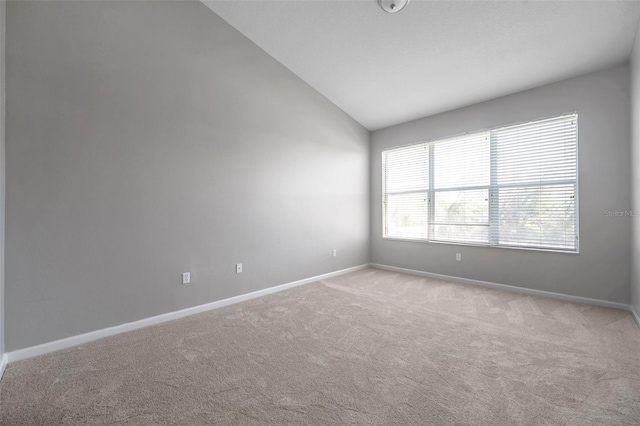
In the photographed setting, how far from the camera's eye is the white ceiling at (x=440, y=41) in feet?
8.37

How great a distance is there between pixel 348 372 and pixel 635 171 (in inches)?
136

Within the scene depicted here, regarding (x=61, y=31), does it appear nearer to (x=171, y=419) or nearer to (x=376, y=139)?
(x=171, y=419)

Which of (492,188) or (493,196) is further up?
(492,188)

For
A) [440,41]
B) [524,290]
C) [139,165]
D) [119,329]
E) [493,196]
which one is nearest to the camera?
[119,329]

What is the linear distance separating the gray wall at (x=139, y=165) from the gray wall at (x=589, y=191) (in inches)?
114

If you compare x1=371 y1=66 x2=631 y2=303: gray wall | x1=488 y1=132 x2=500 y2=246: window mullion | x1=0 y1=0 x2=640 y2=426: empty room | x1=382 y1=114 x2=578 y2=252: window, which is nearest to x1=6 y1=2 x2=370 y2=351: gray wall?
x1=0 y1=0 x2=640 y2=426: empty room

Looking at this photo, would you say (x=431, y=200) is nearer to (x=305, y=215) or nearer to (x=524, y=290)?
(x=524, y=290)

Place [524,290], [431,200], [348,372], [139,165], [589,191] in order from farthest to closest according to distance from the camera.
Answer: [431,200], [524,290], [589,191], [139,165], [348,372]

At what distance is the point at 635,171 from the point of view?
269 centimetres

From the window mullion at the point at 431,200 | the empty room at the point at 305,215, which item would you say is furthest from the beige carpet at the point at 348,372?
the window mullion at the point at 431,200

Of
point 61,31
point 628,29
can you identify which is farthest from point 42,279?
point 628,29

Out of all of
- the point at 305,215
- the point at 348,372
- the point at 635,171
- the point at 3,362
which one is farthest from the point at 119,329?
the point at 635,171

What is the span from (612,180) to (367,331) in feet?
10.8

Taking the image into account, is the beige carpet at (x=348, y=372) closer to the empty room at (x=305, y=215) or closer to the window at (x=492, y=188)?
the empty room at (x=305, y=215)
